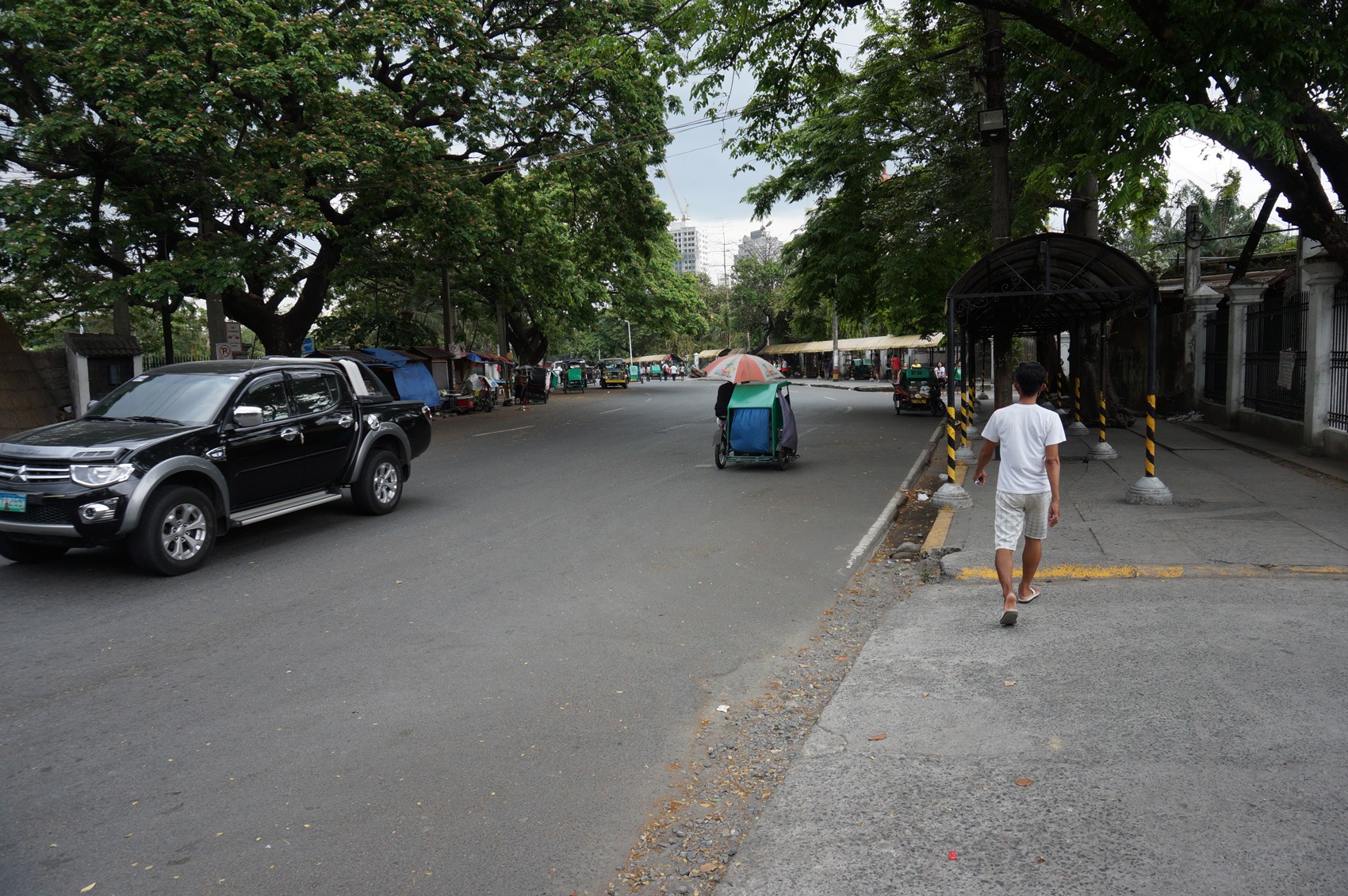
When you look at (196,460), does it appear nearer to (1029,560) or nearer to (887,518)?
(1029,560)

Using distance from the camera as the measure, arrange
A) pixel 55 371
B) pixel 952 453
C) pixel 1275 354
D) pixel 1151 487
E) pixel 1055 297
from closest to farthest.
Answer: pixel 1151 487 → pixel 952 453 → pixel 1055 297 → pixel 1275 354 → pixel 55 371

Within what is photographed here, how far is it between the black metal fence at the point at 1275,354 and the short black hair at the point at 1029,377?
10190 mm

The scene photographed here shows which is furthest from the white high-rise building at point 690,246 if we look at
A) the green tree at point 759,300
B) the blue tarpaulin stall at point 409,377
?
the blue tarpaulin stall at point 409,377

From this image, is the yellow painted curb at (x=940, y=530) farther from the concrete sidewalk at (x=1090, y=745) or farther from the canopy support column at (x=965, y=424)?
the concrete sidewalk at (x=1090, y=745)

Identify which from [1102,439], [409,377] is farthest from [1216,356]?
[409,377]

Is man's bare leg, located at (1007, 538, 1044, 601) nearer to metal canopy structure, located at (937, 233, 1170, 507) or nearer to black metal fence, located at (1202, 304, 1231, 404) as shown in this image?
metal canopy structure, located at (937, 233, 1170, 507)

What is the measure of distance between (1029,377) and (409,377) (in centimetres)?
2548

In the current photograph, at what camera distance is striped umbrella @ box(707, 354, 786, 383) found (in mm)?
13141

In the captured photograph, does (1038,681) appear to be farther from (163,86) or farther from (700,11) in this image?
(163,86)

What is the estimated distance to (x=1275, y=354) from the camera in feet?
49.6

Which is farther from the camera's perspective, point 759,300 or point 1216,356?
point 759,300

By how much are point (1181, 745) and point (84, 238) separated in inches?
851

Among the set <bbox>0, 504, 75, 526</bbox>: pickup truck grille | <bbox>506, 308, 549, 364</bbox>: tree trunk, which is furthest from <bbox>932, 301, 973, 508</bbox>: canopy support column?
<bbox>506, 308, 549, 364</bbox>: tree trunk

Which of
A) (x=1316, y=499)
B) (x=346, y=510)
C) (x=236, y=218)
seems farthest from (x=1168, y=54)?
(x=236, y=218)
